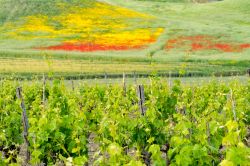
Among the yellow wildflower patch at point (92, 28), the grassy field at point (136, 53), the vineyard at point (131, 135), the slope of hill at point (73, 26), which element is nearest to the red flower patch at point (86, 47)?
the slope of hill at point (73, 26)

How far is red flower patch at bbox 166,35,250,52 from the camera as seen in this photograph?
53469mm

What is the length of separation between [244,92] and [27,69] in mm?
25346

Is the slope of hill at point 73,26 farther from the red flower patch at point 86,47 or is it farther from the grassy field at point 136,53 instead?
the grassy field at point 136,53

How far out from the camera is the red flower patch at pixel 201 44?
53469mm

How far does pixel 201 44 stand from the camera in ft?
181

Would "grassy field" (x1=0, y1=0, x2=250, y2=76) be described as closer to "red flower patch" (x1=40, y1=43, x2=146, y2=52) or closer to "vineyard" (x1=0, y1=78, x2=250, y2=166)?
"red flower patch" (x1=40, y1=43, x2=146, y2=52)

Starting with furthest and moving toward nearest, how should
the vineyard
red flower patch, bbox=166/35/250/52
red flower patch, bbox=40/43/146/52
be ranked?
red flower patch, bbox=166/35/250/52, red flower patch, bbox=40/43/146/52, the vineyard

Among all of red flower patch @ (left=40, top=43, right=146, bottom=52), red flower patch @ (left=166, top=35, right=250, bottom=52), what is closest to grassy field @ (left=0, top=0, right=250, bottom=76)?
red flower patch @ (left=166, top=35, right=250, bottom=52)

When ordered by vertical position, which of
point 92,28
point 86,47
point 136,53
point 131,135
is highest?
point 131,135

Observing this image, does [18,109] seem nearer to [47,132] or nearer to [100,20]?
[47,132]

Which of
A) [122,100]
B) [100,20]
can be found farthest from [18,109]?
[100,20]

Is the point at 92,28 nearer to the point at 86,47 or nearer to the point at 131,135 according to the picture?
the point at 86,47

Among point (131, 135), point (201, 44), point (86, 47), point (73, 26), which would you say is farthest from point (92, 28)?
point (131, 135)

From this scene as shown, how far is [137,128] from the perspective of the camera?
10.8 meters
